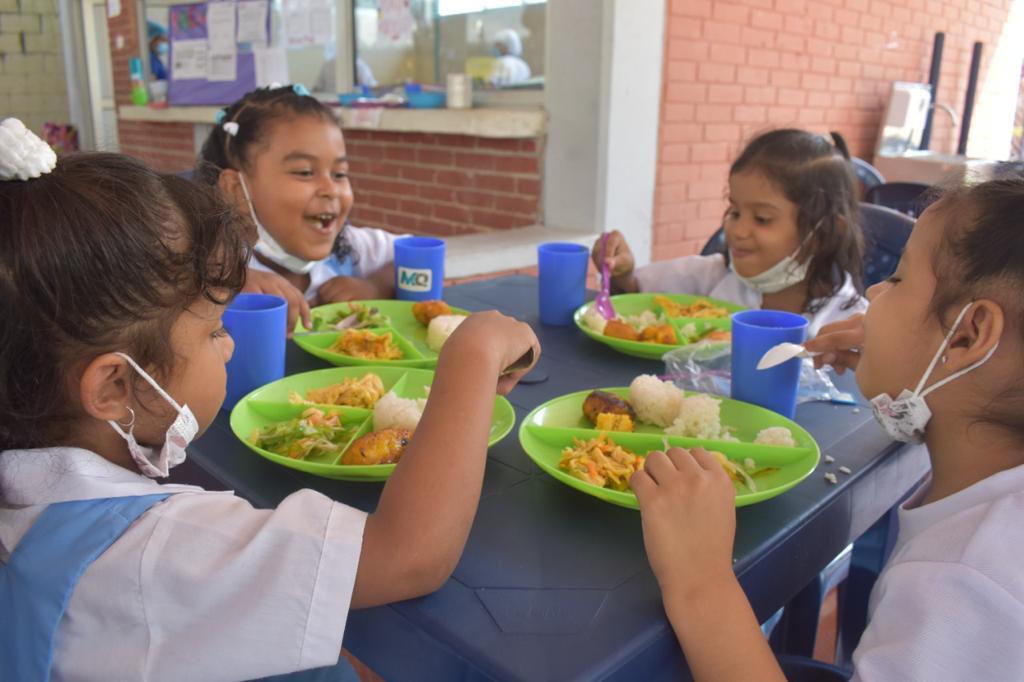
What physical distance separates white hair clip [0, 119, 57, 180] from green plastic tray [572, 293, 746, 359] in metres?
1.09

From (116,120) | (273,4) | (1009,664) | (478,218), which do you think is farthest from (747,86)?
(116,120)

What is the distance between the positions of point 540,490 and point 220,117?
1744 mm

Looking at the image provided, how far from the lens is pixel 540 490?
1.02m

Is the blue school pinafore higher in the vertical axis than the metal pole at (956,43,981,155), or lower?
lower

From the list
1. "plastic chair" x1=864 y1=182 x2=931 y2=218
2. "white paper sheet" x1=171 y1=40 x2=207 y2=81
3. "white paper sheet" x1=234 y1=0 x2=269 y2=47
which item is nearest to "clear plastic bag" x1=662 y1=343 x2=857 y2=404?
"plastic chair" x1=864 y1=182 x2=931 y2=218

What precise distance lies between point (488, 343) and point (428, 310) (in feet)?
2.55

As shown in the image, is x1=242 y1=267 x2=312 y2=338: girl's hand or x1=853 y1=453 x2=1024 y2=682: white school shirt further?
x1=242 y1=267 x2=312 y2=338: girl's hand

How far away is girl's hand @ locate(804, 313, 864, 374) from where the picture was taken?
1.38 m

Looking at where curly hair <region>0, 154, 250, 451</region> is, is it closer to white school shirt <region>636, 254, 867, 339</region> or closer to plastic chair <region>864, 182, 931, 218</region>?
white school shirt <region>636, 254, 867, 339</region>

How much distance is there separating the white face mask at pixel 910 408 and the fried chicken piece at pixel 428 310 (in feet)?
3.02

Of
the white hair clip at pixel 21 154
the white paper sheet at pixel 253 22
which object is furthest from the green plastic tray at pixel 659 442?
the white paper sheet at pixel 253 22

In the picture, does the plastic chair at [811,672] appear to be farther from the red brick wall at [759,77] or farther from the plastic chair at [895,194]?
the red brick wall at [759,77]

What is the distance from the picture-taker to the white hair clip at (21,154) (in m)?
0.77

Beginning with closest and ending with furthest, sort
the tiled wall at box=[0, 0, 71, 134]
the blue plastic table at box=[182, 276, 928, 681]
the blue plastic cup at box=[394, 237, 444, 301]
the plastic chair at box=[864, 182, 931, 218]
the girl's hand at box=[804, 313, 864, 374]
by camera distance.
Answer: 1. the blue plastic table at box=[182, 276, 928, 681]
2. the girl's hand at box=[804, 313, 864, 374]
3. the blue plastic cup at box=[394, 237, 444, 301]
4. the plastic chair at box=[864, 182, 931, 218]
5. the tiled wall at box=[0, 0, 71, 134]
